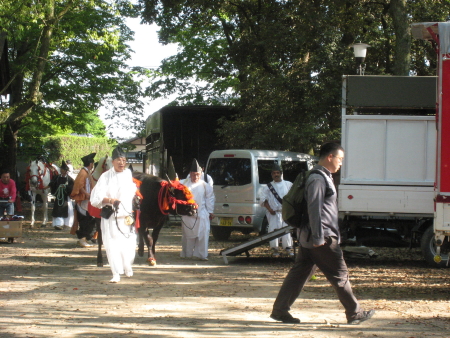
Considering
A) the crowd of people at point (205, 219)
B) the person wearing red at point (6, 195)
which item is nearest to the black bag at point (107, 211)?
the crowd of people at point (205, 219)

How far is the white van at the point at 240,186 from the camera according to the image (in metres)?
15.8

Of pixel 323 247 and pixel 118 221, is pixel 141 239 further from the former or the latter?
pixel 323 247

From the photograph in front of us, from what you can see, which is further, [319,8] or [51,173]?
[51,173]

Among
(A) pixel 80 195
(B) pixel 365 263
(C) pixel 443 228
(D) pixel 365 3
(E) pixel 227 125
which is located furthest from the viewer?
(D) pixel 365 3

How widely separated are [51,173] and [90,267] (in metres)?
11.5

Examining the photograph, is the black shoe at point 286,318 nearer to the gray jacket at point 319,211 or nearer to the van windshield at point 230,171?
the gray jacket at point 319,211

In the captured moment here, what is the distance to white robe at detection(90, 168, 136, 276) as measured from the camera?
388 inches

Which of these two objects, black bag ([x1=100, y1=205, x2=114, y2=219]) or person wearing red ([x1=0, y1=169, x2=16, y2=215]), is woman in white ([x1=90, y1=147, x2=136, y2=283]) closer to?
black bag ([x1=100, y1=205, x2=114, y2=219])

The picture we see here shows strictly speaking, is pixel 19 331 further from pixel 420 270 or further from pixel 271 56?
pixel 271 56

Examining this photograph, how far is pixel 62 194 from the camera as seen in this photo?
62.4 feet

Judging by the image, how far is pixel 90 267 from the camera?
11625 millimetres

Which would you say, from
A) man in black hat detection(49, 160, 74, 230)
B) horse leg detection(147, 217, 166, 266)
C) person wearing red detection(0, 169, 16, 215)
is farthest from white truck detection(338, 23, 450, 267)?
man in black hat detection(49, 160, 74, 230)

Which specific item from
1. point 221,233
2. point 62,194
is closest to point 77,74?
point 62,194


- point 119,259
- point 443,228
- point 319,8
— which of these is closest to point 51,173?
point 319,8
